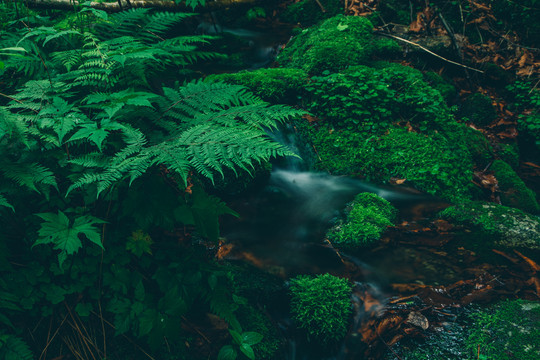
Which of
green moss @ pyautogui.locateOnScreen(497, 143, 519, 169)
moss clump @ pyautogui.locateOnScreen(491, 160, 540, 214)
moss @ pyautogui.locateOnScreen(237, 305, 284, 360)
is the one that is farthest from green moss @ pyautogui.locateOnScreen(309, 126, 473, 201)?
moss @ pyautogui.locateOnScreen(237, 305, 284, 360)

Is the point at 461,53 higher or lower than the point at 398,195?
higher

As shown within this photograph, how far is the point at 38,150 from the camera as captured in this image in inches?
81.7

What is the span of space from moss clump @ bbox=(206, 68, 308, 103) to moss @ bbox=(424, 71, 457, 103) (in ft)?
Answer: 9.70

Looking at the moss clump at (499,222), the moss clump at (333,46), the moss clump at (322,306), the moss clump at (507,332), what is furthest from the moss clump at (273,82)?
the moss clump at (507,332)

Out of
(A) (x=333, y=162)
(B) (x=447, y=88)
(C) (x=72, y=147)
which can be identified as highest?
(C) (x=72, y=147)

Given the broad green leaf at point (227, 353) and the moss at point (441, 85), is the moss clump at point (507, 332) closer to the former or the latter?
the broad green leaf at point (227, 353)

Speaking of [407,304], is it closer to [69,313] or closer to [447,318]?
[447,318]

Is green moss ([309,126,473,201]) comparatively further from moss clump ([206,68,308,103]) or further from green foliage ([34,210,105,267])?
green foliage ([34,210,105,267])

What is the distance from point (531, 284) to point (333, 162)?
2785 millimetres

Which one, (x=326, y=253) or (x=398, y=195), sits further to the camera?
(x=398, y=195)

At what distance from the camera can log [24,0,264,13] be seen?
15.5 ft

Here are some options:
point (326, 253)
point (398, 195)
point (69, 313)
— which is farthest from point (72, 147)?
point (398, 195)

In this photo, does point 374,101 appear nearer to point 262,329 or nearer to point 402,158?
point 402,158

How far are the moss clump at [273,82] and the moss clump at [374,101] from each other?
0.24 m
